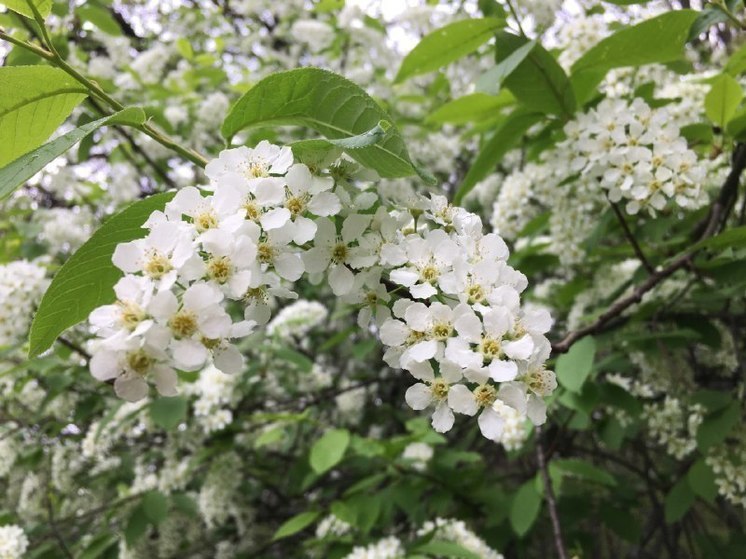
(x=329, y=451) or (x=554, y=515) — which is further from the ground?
(x=554, y=515)

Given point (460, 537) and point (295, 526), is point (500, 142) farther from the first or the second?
point (295, 526)

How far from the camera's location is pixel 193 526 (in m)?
3.66

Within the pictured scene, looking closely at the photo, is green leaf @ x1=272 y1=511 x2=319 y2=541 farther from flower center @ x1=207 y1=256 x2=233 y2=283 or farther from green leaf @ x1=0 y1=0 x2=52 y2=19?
green leaf @ x1=0 y1=0 x2=52 y2=19

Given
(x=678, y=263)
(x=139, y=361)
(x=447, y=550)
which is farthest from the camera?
(x=447, y=550)

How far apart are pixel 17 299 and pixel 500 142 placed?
6.97ft

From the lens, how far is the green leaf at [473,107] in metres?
2.23

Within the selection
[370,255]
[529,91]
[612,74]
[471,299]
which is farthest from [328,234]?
[612,74]

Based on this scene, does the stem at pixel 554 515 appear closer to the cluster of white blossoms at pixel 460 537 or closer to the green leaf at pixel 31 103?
the cluster of white blossoms at pixel 460 537

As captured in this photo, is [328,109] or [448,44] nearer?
[328,109]

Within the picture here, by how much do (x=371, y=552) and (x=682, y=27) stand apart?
6.42 ft

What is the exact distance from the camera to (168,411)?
2703mm

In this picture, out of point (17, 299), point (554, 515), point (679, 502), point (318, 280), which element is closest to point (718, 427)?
point (679, 502)

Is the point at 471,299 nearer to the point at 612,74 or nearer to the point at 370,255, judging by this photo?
the point at 370,255

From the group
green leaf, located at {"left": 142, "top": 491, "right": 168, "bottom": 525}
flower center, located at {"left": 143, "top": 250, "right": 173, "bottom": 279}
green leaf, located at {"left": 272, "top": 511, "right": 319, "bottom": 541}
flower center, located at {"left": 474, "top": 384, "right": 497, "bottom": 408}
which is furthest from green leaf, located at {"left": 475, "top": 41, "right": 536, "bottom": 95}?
green leaf, located at {"left": 142, "top": 491, "right": 168, "bottom": 525}
